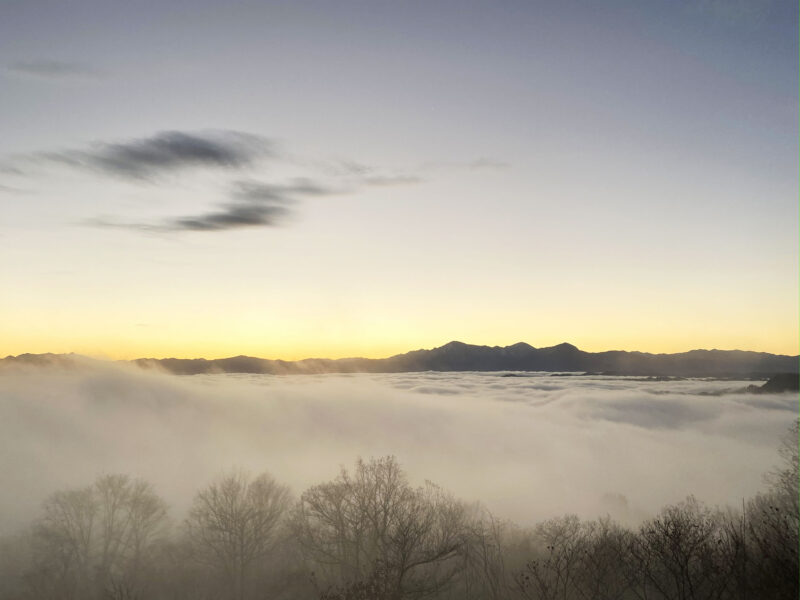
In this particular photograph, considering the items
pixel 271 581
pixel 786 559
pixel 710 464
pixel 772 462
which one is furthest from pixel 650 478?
pixel 786 559

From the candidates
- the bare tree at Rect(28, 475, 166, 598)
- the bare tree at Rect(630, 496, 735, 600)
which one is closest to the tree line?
the bare tree at Rect(28, 475, 166, 598)

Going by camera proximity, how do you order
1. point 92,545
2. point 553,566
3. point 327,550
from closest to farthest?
point 553,566
point 327,550
point 92,545

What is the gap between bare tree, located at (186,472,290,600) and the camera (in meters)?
75.2

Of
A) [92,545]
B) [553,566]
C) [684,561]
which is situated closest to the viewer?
[684,561]

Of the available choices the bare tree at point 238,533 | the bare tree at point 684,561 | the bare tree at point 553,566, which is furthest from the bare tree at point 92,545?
the bare tree at point 684,561

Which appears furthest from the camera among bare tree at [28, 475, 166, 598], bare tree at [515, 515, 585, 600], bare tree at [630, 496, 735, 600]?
bare tree at [28, 475, 166, 598]

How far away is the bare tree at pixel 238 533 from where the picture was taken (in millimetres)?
75188

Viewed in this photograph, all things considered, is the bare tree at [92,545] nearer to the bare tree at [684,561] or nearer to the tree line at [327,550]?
the tree line at [327,550]

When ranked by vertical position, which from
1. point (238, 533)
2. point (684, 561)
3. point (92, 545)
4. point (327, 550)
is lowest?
point (92, 545)

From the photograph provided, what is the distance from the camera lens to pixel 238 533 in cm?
7762

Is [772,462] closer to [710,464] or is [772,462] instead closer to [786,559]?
[710,464]

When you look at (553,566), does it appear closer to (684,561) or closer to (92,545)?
(684,561)

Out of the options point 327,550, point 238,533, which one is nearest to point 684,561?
point 327,550

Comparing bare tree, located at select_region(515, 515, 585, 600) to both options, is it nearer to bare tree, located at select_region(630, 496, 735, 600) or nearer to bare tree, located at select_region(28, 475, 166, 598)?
bare tree, located at select_region(630, 496, 735, 600)
